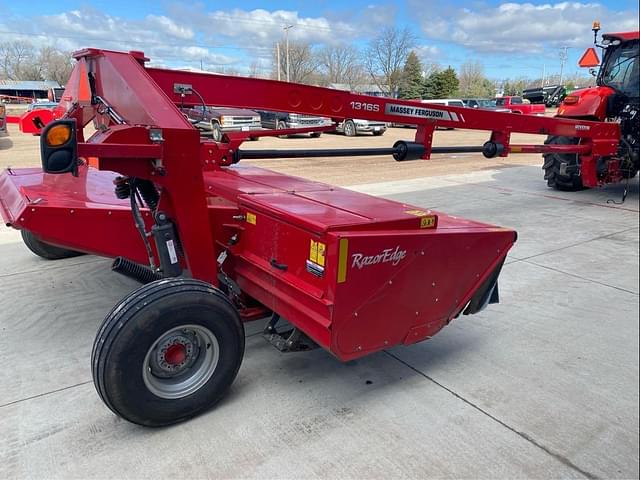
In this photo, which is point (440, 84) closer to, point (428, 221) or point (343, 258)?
point (428, 221)

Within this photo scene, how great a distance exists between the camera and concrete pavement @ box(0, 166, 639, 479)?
229cm

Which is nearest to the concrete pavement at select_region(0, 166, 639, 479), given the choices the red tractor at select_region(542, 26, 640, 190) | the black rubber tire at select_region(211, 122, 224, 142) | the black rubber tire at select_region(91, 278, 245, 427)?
the black rubber tire at select_region(91, 278, 245, 427)

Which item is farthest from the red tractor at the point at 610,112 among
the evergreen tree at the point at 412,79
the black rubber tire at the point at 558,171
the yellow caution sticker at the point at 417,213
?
the evergreen tree at the point at 412,79

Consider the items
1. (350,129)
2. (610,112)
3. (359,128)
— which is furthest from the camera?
(359,128)

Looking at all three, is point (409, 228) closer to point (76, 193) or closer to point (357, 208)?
point (357, 208)

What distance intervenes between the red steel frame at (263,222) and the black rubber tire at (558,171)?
5.66 meters

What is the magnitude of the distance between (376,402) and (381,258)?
0.87 meters

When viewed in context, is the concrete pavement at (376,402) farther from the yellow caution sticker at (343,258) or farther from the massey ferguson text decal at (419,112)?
the massey ferguson text decal at (419,112)

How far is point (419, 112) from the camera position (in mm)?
4285

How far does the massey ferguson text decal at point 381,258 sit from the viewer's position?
2.43 meters

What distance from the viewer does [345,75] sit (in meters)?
50.8

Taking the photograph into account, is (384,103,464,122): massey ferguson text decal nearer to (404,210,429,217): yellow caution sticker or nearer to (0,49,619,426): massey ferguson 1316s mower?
→ (0,49,619,426): massey ferguson 1316s mower

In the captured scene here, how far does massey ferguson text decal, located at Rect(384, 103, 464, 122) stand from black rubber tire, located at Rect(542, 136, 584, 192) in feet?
14.6

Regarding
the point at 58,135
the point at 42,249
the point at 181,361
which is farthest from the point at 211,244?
the point at 42,249
